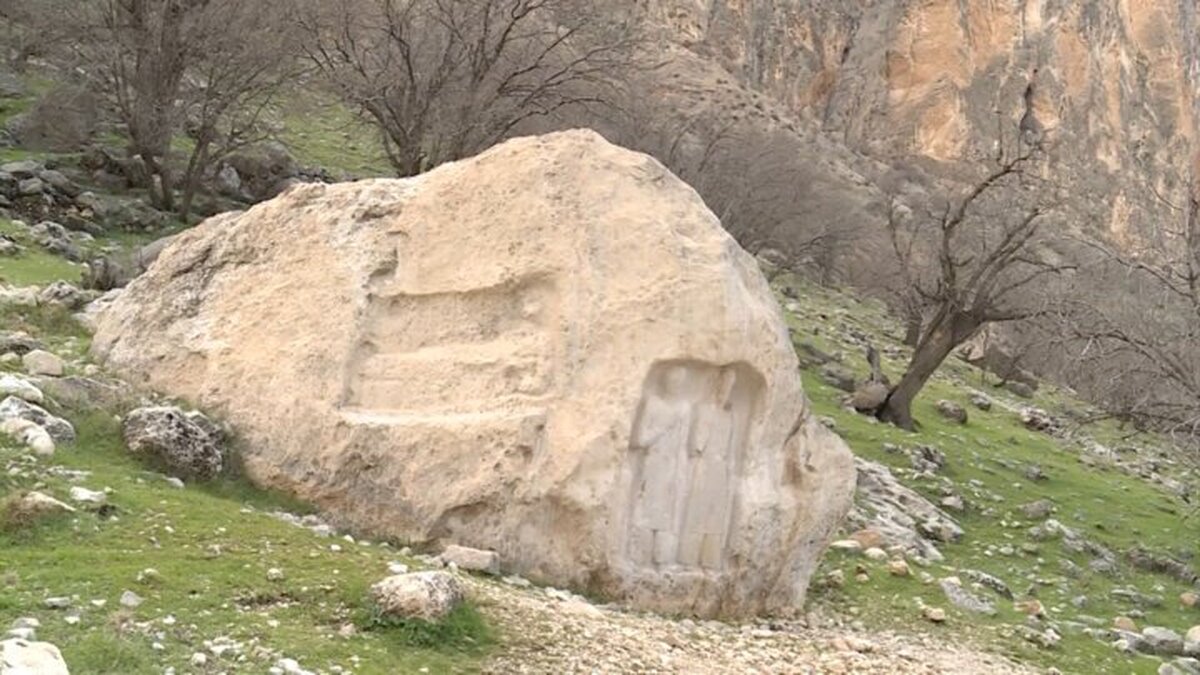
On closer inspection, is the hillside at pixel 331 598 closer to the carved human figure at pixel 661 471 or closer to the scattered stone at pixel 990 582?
the scattered stone at pixel 990 582

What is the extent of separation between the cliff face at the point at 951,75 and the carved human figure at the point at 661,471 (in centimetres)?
7833

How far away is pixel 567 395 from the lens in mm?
9586

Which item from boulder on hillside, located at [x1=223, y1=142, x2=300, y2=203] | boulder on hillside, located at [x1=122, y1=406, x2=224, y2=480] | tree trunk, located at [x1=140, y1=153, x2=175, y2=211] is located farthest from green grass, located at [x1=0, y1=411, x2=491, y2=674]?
boulder on hillside, located at [x1=223, y1=142, x2=300, y2=203]

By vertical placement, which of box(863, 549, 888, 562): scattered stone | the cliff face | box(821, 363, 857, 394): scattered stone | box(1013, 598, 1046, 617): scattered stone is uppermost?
the cliff face

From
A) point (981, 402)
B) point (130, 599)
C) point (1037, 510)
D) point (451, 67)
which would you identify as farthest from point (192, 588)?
point (981, 402)

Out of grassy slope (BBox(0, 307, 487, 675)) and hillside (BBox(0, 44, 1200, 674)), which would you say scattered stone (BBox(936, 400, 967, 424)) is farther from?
grassy slope (BBox(0, 307, 487, 675))

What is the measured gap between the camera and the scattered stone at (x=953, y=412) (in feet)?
92.4

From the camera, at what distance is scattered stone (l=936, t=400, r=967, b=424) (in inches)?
1109

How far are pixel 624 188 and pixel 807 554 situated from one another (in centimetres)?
332

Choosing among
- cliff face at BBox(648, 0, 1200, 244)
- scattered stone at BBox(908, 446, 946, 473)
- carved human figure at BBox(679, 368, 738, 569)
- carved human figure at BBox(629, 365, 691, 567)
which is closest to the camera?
carved human figure at BBox(629, 365, 691, 567)

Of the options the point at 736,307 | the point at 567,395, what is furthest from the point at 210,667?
the point at 736,307

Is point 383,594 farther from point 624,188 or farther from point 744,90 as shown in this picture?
point 744,90

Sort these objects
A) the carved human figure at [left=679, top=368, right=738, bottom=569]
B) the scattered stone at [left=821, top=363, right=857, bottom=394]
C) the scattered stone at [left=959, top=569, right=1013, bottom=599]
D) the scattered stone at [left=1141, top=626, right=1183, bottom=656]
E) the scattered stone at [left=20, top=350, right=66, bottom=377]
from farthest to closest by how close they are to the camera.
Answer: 1. the scattered stone at [left=821, top=363, right=857, bottom=394]
2. the scattered stone at [left=959, top=569, right=1013, bottom=599]
3. the scattered stone at [left=1141, top=626, right=1183, bottom=656]
4. the scattered stone at [left=20, top=350, right=66, bottom=377]
5. the carved human figure at [left=679, top=368, right=738, bottom=569]

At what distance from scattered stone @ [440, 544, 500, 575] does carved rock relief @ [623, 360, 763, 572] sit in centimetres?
99
